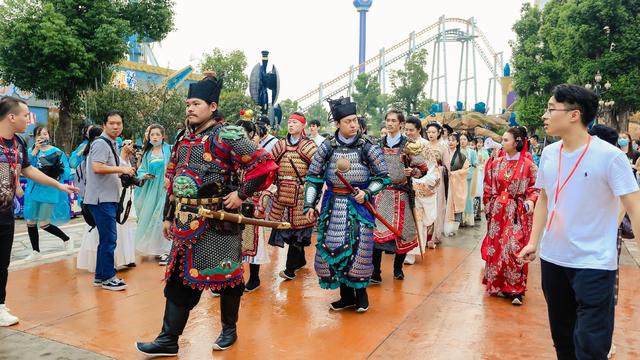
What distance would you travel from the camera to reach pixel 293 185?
5270mm

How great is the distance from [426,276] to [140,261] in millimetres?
3559

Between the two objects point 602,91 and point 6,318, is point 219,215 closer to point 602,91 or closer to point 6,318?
point 6,318

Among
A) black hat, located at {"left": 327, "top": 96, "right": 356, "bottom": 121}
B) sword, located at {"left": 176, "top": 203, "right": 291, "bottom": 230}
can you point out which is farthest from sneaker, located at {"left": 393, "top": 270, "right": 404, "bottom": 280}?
sword, located at {"left": 176, "top": 203, "right": 291, "bottom": 230}

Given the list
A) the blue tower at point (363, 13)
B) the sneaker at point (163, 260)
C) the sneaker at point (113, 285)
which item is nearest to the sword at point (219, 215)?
the sneaker at point (113, 285)

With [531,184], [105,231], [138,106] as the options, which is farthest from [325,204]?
[138,106]

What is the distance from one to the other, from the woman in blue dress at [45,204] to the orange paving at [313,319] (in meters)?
0.71

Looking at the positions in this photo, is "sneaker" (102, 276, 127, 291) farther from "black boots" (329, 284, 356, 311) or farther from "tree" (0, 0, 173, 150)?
"tree" (0, 0, 173, 150)

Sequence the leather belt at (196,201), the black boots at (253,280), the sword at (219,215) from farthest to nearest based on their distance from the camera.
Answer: the black boots at (253,280) → the leather belt at (196,201) → the sword at (219,215)

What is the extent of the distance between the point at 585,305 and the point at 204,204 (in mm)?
2324

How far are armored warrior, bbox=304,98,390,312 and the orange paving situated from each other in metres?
0.39

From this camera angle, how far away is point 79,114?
2081 cm

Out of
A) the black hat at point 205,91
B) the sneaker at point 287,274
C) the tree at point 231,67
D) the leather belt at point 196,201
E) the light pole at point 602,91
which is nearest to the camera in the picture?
the leather belt at point 196,201

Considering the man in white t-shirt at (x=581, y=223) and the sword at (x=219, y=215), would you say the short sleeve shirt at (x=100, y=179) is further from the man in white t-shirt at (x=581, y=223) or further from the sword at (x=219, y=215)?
the man in white t-shirt at (x=581, y=223)

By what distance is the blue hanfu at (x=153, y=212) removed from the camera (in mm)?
6277
